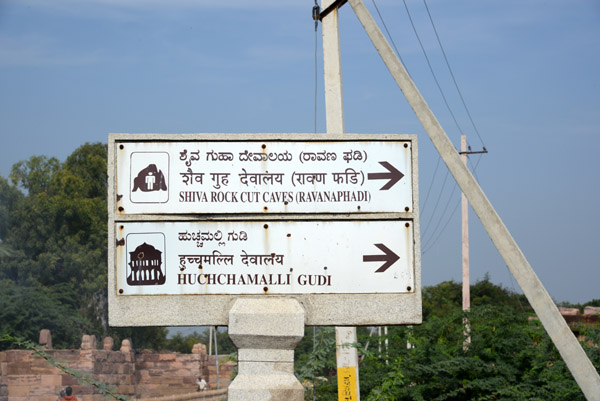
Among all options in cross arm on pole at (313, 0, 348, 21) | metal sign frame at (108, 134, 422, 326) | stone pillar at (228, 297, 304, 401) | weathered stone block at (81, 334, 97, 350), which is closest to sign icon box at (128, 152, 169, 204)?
metal sign frame at (108, 134, 422, 326)

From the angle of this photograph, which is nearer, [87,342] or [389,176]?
[389,176]

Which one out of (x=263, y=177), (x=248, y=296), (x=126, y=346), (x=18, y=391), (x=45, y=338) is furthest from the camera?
(x=126, y=346)

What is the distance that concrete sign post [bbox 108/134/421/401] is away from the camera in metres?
5.59

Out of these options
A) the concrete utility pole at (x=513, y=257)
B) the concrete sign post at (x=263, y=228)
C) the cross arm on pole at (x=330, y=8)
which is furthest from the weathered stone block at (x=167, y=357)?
the concrete sign post at (x=263, y=228)

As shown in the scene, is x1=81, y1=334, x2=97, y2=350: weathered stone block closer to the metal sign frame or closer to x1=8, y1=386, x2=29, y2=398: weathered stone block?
x1=8, y1=386, x2=29, y2=398: weathered stone block

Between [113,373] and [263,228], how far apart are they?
39220 mm

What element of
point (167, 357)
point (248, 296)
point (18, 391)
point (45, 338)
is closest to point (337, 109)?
point (248, 296)

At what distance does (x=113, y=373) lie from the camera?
42594 millimetres

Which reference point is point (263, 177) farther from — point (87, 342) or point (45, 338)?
point (87, 342)

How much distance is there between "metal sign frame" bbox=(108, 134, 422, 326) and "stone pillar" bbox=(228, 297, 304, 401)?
0.60 ft

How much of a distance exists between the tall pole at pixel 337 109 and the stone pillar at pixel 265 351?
3.96 metres

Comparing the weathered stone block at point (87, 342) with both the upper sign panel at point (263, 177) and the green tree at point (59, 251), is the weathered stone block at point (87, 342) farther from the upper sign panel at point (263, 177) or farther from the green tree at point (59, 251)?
the upper sign panel at point (263, 177)

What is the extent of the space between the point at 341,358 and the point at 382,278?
4315 mm

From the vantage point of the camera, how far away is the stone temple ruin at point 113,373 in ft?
130
